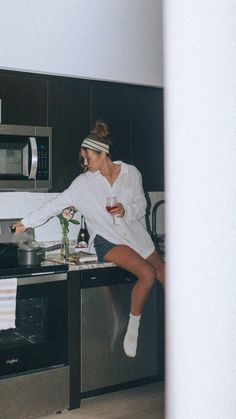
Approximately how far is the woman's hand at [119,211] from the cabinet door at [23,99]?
727 millimetres

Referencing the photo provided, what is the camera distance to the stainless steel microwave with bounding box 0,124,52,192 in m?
3.13

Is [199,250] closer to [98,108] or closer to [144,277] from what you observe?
[144,277]

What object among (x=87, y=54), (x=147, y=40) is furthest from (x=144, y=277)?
(x=147, y=40)

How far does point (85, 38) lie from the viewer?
3.60m

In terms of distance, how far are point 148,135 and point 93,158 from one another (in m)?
0.55

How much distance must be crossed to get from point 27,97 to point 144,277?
132cm

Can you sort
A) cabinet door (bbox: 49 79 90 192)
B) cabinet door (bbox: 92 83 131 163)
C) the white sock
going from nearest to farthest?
the white sock < cabinet door (bbox: 49 79 90 192) < cabinet door (bbox: 92 83 131 163)

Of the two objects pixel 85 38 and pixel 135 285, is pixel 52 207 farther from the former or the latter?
pixel 85 38

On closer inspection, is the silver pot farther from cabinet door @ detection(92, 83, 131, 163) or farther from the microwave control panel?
cabinet door @ detection(92, 83, 131, 163)

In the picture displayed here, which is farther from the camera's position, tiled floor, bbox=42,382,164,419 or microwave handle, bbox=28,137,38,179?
microwave handle, bbox=28,137,38,179

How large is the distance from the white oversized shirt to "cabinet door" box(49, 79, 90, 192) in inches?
3.9

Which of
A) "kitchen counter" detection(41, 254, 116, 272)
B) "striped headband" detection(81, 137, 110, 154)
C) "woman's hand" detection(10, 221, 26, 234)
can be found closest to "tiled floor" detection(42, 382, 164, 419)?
"kitchen counter" detection(41, 254, 116, 272)

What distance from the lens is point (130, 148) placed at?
3.66 m

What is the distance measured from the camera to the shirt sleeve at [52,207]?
131 inches
